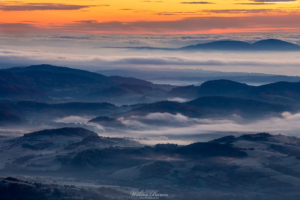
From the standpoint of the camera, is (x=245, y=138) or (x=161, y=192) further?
(x=245, y=138)

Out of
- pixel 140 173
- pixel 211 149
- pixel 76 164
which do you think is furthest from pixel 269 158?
pixel 76 164

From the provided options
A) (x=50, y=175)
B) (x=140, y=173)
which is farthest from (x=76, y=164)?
(x=140, y=173)

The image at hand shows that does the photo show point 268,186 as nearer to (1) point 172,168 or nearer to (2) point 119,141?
(1) point 172,168

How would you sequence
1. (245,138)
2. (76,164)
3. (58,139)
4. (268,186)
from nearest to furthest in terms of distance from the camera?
(268,186), (76,164), (245,138), (58,139)

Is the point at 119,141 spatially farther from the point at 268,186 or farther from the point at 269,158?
the point at 268,186

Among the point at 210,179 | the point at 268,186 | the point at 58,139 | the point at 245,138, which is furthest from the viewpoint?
the point at 58,139

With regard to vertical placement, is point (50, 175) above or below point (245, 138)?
Answer: below

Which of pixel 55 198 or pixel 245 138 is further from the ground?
pixel 245 138

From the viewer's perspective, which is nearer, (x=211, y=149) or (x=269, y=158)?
(x=269, y=158)

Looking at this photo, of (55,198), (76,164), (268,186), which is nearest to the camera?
(55,198)
